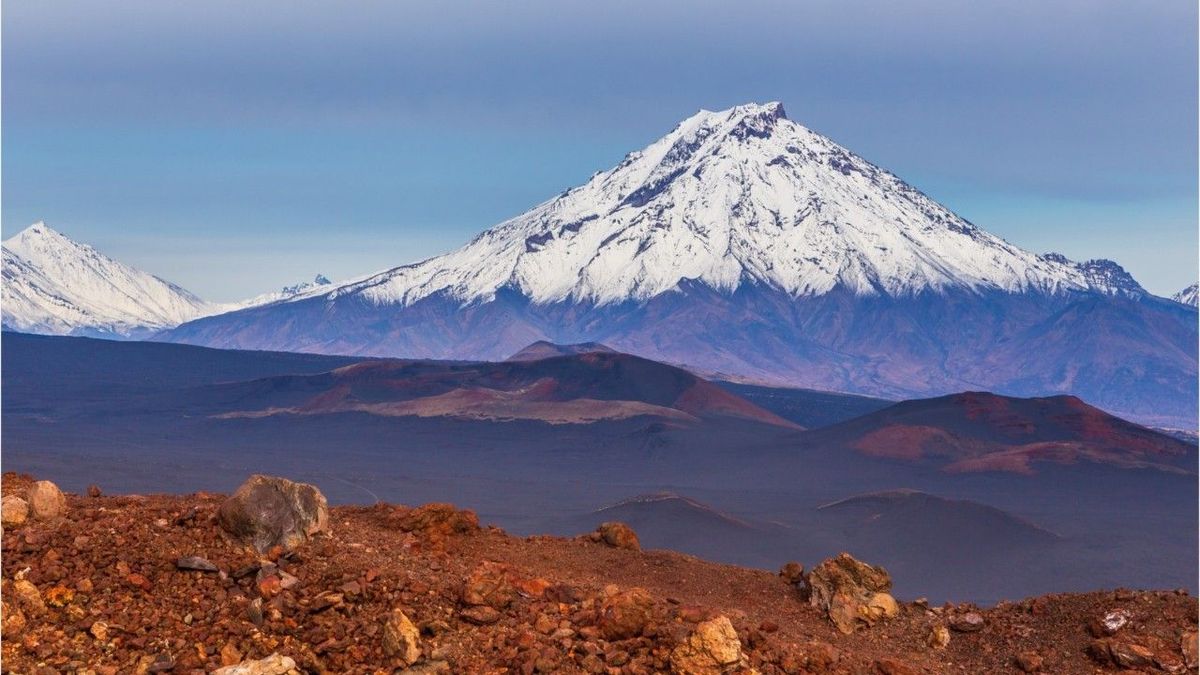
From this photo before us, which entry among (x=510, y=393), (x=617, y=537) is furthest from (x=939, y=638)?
(x=510, y=393)

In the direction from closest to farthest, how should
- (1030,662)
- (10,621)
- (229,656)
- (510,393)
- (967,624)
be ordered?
(229,656)
(10,621)
(1030,662)
(967,624)
(510,393)

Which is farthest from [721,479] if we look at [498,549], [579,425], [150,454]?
[498,549]

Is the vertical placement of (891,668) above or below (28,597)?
below

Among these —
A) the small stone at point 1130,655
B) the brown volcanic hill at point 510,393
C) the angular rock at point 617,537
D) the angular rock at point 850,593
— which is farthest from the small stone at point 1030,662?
the brown volcanic hill at point 510,393

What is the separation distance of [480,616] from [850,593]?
448 cm

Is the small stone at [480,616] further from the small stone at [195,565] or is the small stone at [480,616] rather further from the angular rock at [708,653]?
the small stone at [195,565]

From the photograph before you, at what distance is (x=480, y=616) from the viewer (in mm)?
11664

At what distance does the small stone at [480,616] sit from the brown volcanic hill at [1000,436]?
9981 cm

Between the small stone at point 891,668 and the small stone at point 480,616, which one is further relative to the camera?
the small stone at point 891,668

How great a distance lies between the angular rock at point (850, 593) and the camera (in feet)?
46.5

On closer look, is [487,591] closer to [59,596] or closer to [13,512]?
[59,596]

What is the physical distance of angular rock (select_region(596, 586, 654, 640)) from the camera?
11600 millimetres

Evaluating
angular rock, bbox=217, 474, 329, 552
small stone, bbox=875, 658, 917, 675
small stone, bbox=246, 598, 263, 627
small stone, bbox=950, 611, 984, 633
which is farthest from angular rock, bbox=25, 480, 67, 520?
small stone, bbox=950, 611, 984, 633

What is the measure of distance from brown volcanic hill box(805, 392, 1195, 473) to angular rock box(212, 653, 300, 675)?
101140mm
